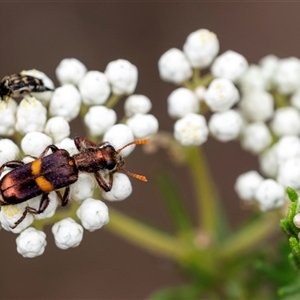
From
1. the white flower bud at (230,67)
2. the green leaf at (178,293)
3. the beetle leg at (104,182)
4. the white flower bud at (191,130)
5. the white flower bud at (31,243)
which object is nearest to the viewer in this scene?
the white flower bud at (31,243)

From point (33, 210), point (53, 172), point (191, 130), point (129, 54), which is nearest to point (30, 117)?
point (53, 172)

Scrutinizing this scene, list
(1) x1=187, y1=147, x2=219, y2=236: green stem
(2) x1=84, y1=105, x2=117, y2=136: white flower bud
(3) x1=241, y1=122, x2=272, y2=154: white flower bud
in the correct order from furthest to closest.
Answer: (1) x1=187, y1=147, x2=219, y2=236: green stem < (3) x1=241, y1=122, x2=272, y2=154: white flower bud < (2) x1=84, y1=105, x2=117, y2=136: white flower bud

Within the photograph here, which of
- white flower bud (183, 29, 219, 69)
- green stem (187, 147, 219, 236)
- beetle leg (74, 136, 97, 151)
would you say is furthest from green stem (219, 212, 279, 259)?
beetle leg (74, 136, 97, 151)

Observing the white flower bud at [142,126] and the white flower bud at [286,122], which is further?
the white flower bud at [286,122]

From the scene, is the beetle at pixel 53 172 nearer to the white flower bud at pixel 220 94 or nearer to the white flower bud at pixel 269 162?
the white flower bud at pixel 220 94

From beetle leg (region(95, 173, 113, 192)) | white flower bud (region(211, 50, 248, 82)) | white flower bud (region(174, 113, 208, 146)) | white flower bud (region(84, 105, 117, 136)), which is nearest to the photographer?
beetle leg (region(95, 173, 113, 192))

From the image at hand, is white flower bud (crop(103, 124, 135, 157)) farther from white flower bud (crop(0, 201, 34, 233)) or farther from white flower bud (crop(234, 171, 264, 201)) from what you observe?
white flower bud (crop(234, 171, 264, 201))

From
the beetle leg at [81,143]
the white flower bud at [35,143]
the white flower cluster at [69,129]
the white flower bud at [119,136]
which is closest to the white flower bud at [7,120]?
the white flower cluster at [69,129]

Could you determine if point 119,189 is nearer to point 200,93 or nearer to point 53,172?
point 53,172
